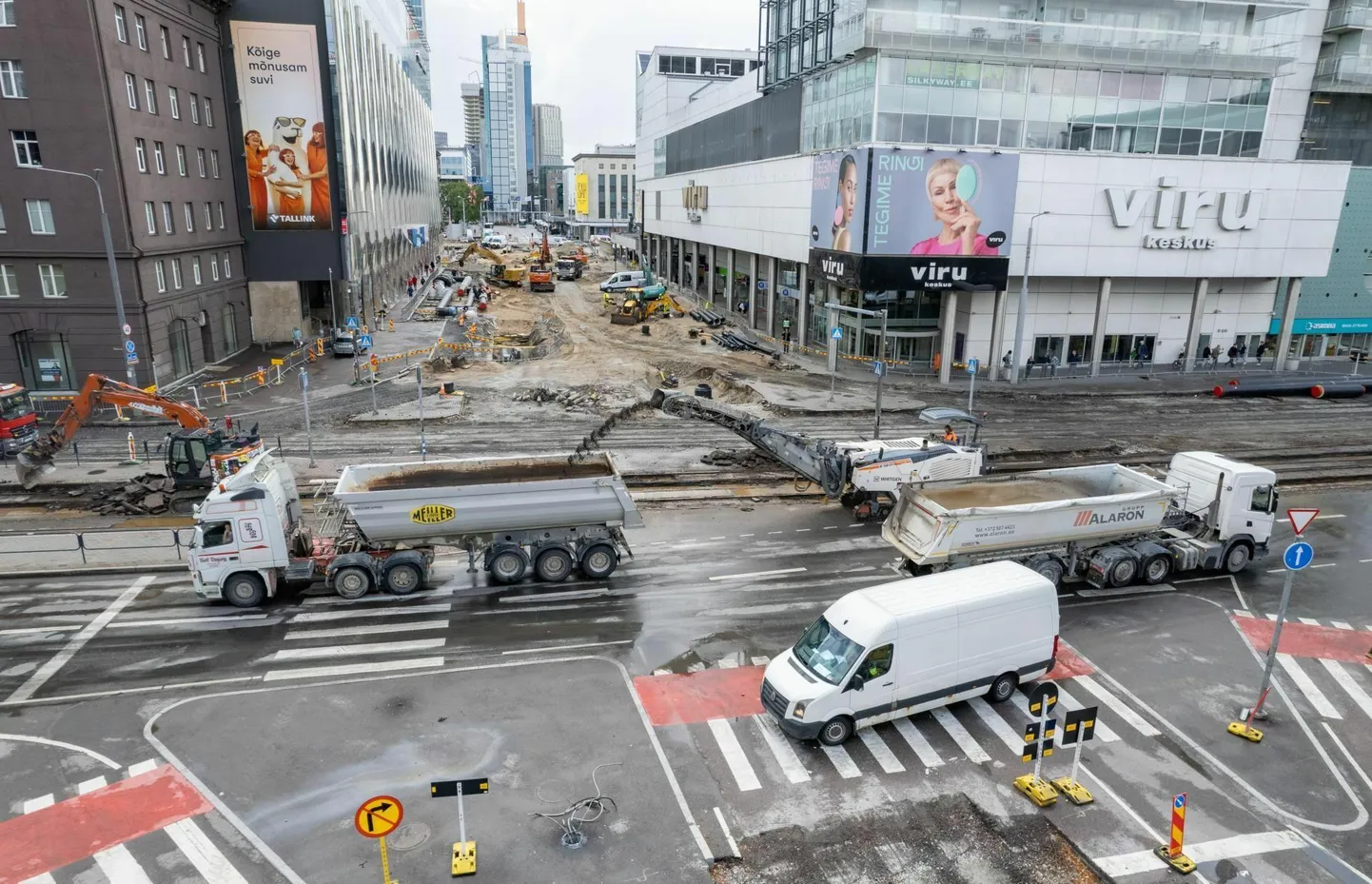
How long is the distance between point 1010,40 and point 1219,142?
47.0 ft

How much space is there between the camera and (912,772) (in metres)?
13.7

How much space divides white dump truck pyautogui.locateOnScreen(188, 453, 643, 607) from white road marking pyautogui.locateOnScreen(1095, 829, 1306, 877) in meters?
12.3

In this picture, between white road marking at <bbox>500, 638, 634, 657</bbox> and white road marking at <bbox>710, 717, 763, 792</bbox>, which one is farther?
white road marking at <bbox>500, 638, 634, 657</bbox>

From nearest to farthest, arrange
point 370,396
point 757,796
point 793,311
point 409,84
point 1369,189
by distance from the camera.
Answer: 1. point 757,796
2. point 370,396
3. point 1369,189
4. point 793,311
5. point 409,84

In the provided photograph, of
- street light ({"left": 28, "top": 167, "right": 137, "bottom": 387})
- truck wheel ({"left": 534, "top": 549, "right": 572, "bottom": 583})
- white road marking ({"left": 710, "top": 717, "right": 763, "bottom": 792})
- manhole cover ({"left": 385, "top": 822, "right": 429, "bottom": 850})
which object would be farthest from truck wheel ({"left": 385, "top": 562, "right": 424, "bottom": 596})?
street light ({"left": 28, "top": 167, "right": 137, "bottom": 387})

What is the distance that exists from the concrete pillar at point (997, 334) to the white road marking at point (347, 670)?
39684 mm

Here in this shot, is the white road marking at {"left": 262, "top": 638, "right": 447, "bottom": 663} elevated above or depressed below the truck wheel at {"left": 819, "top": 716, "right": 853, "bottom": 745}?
below

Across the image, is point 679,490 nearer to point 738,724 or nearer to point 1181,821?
point 738,724

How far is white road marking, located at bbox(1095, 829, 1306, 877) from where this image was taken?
11617 millimetres

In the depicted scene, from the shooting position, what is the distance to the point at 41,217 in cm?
3731

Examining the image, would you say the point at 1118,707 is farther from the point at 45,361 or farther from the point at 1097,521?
the point at 45,361

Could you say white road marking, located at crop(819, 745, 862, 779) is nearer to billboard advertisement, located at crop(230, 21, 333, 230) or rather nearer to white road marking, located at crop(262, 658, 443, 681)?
white road marking, located at crop(262, 658, 443, 681)

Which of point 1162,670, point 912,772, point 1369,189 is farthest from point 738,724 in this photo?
point 1369,189

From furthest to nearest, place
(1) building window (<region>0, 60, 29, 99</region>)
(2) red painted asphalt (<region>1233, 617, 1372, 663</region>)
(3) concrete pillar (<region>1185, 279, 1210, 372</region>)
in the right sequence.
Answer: (3) concrete pillar (<region>1185, 279, 1210, 372</region>) → (1) building window (<region>0, 60, 29, 99</region>) → (2) red painted asphalt (<region>1233, 617, 1372, 663</region>)
